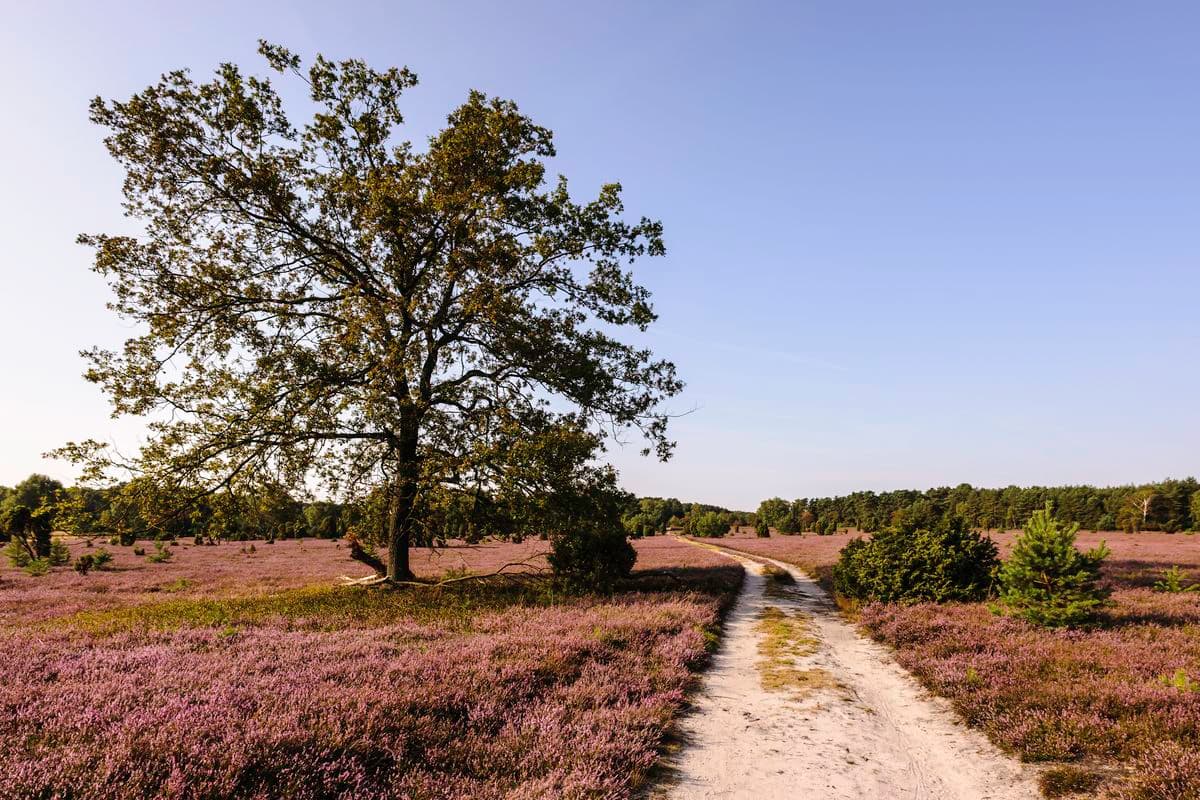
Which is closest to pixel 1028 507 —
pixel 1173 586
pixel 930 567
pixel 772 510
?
pixel 772 510

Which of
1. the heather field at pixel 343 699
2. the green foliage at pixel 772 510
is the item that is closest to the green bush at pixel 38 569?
the heather field at pixel 343 699

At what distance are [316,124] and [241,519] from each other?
12847mm

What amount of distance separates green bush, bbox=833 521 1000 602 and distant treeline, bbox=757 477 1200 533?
154 feet

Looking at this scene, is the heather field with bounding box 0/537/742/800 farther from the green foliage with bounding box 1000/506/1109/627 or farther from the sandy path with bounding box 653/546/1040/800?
the green foliage with bounding box 1000/506/1109/627

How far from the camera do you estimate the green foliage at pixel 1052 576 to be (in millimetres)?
10547

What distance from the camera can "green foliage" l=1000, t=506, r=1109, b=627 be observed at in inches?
415

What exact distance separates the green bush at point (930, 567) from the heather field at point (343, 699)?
20.4 ft

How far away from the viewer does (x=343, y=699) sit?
618cm

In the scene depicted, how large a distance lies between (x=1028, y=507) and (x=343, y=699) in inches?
4510

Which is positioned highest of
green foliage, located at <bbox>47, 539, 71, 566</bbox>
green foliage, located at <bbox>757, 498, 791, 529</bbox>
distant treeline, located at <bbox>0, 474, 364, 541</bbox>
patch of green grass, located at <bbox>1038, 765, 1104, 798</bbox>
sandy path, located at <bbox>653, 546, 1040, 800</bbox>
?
distant treeline, located at <bbox>0, 474, 364, 541</bbox>

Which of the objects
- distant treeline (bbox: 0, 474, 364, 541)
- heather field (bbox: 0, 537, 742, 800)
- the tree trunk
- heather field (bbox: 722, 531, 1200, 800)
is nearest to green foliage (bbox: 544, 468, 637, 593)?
heather field (bbox: 0, 537, 742, 800)

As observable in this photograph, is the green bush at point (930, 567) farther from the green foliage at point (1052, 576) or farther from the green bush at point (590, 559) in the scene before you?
the green bush at point (590, 559)

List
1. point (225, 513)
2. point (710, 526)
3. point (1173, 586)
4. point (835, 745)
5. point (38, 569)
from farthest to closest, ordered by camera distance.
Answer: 1. point (710, 526)
2. point (38, 569)
3. point (225, 513)
4. point (1173, 586)
5. point (835, 745)

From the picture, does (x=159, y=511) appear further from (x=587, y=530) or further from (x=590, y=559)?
(x=590, y=559)
